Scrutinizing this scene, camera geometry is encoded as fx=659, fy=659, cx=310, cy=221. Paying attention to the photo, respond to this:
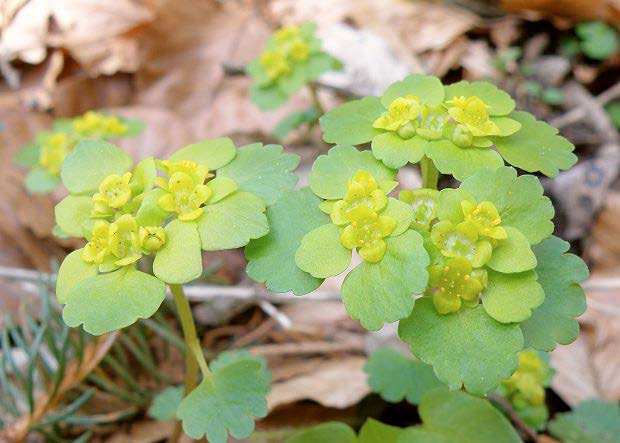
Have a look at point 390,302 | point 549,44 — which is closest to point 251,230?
point 390,302

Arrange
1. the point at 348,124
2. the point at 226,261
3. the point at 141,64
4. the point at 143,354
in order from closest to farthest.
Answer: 1. the point at 348,124
2. the point at 143,354
3. the point at 226,261
4. the point at 141,64

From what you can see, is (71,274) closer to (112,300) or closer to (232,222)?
(112,300)

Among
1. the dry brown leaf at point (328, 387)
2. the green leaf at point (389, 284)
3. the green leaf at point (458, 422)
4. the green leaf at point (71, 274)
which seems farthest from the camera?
the dry brown leaf at point (328, 387)

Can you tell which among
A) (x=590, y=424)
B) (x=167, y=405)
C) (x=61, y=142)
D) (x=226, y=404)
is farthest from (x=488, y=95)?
(x=61, y=142)

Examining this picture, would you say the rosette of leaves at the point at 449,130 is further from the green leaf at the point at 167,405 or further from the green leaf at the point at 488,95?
the green leaf at the point at 167,405

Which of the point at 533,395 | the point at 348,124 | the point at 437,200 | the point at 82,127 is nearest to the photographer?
the point at 437,200

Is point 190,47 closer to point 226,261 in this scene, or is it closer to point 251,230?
point 226,261

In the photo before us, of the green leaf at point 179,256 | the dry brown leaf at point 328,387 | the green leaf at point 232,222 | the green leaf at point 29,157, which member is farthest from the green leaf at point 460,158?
the green leaf at point 29,157
